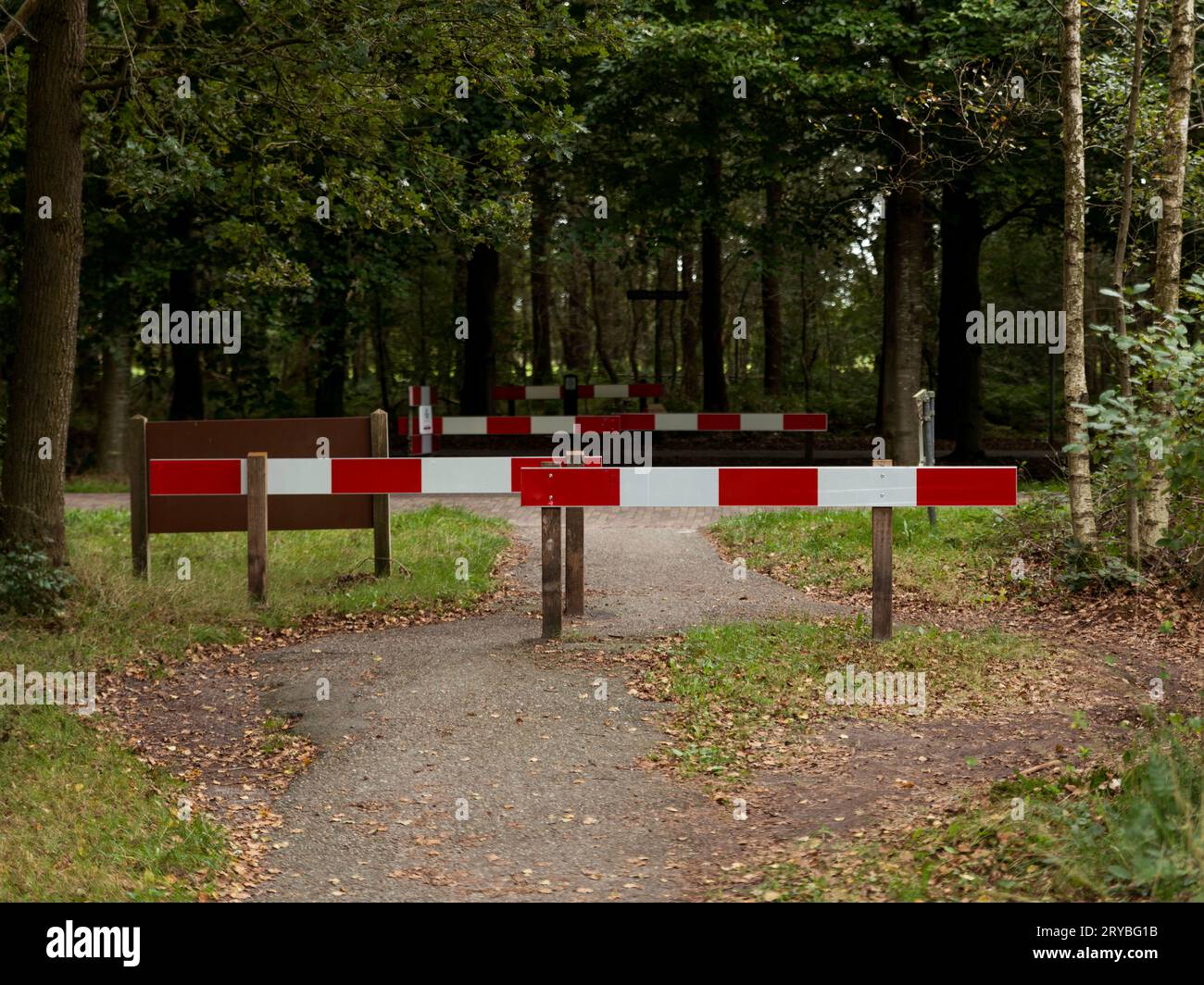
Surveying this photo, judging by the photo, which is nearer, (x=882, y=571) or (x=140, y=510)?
(x=882, y=571)

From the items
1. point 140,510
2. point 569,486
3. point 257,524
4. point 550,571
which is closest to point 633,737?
point 550,571

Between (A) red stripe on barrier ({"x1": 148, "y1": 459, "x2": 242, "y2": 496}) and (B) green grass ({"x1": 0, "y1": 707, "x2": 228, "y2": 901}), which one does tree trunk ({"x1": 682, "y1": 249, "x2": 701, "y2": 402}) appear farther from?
(B) green grass ({"x1": 0, "y1": 707, "x2": 228, "y2": 901})

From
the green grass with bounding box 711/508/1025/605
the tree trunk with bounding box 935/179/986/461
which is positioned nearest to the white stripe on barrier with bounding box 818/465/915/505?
the green grass with bounding box 711/508/1025/605

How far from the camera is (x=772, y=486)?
8898 millimetres

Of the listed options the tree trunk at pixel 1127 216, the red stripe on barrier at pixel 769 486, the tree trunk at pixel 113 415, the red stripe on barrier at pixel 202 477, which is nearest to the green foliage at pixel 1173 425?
the red stripe on barrier at pixel 769 486

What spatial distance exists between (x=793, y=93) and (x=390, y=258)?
6.97 metres

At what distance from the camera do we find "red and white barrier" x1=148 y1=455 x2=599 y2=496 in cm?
1034

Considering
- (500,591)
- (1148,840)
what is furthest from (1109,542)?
(1148,840)

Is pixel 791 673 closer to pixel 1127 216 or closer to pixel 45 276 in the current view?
pixel 1127 216

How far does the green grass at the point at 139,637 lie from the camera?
5.33 meters

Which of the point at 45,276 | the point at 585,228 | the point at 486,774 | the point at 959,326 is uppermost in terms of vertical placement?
the point at 585,228

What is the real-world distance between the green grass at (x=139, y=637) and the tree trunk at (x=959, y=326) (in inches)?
393

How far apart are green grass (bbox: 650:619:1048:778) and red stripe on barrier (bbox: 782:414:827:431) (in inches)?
414

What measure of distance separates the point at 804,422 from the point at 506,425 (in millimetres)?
4416
